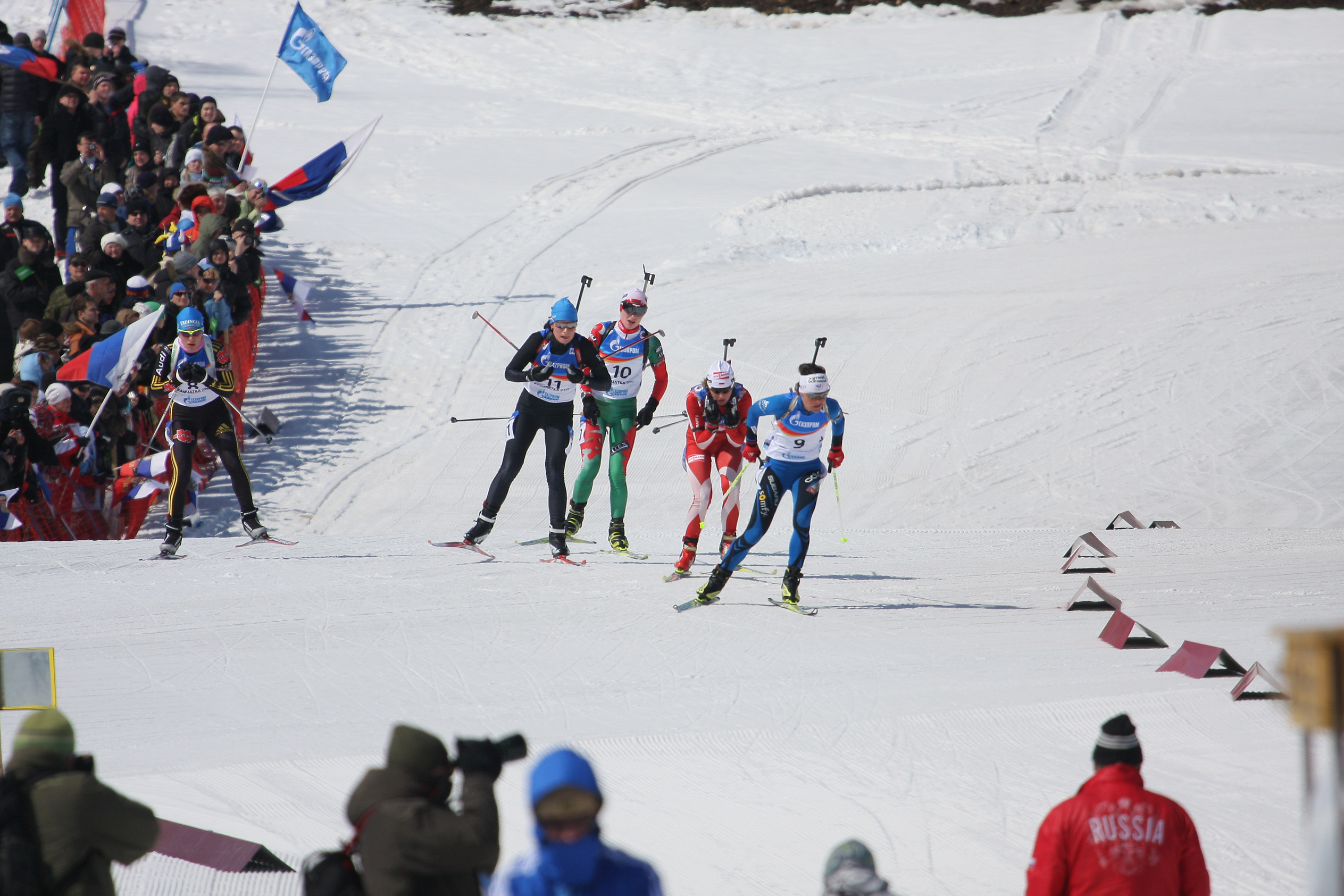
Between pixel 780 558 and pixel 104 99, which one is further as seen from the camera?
pixel 104 99

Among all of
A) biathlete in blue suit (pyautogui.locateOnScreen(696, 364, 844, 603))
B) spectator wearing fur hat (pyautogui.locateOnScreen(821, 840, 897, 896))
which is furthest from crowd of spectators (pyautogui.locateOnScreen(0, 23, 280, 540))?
spectator wearing fur hat (pyautogui.locateOnScreen(821, 840, 897, 896))

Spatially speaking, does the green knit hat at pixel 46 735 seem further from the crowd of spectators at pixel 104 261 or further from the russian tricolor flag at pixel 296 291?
the russian tricolor flag at pixel 296 291

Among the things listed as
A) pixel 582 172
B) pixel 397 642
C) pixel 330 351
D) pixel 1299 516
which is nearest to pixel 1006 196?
pixel 582 172

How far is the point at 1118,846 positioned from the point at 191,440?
7.41 m

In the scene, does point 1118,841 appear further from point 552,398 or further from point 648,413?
point 648,413

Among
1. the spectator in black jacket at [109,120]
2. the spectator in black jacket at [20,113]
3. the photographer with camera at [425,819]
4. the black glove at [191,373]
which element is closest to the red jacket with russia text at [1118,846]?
the photographer with camera at [425,819]

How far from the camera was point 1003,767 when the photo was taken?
5.74 m

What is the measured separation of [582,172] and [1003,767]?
18.4 m

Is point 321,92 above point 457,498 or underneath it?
above

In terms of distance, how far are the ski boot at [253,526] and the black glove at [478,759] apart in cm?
666

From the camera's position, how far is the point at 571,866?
106 inches

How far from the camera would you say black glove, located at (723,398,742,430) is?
9273 millimetres

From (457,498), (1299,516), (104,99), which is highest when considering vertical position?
(104,99)

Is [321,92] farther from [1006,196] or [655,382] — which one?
[1006,196]
